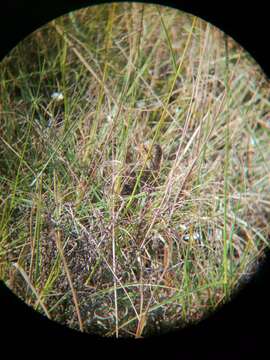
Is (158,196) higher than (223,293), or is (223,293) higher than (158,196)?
(158,196)

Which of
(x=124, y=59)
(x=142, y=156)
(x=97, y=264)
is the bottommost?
(x=97, y=264)

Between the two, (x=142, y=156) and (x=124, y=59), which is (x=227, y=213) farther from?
(x=124, y=59)

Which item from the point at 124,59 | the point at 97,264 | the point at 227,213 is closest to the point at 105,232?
the point at 97,264

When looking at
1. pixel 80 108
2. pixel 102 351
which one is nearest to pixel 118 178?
pixel 80 108

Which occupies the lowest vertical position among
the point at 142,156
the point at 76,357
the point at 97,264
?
the point at 76,357

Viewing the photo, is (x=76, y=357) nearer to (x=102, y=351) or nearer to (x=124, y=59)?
(x=102, y=351)

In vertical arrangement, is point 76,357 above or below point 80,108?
below
